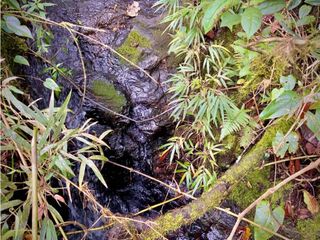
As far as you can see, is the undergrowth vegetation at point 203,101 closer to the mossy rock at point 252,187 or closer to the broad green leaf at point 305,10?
the broad green leaf at point 305,10

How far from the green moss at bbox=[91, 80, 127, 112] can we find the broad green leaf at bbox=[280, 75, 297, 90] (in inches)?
53.0

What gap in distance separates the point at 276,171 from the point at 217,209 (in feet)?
1.37

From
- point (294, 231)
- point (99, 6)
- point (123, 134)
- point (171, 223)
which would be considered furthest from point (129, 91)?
point (294, 231)

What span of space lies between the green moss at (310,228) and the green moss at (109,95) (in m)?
1.67

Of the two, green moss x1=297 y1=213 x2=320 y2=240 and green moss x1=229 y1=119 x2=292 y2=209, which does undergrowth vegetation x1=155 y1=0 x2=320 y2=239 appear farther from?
green moss x1=297 y1=213 x2=320 y2=240

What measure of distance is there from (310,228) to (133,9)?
247 cm

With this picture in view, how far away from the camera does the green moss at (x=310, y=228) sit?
5.94ft

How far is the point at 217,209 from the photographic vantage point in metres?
2.03

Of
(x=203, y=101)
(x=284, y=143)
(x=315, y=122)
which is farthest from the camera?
(x=203, y=101)

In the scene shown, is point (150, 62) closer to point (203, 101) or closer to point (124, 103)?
point (124, 103)

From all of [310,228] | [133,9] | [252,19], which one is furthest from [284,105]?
[133,9]

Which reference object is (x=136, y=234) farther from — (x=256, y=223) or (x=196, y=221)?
(x=256, y=223)

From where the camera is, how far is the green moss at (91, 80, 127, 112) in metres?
2.92

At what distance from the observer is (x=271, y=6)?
1.39 metres
